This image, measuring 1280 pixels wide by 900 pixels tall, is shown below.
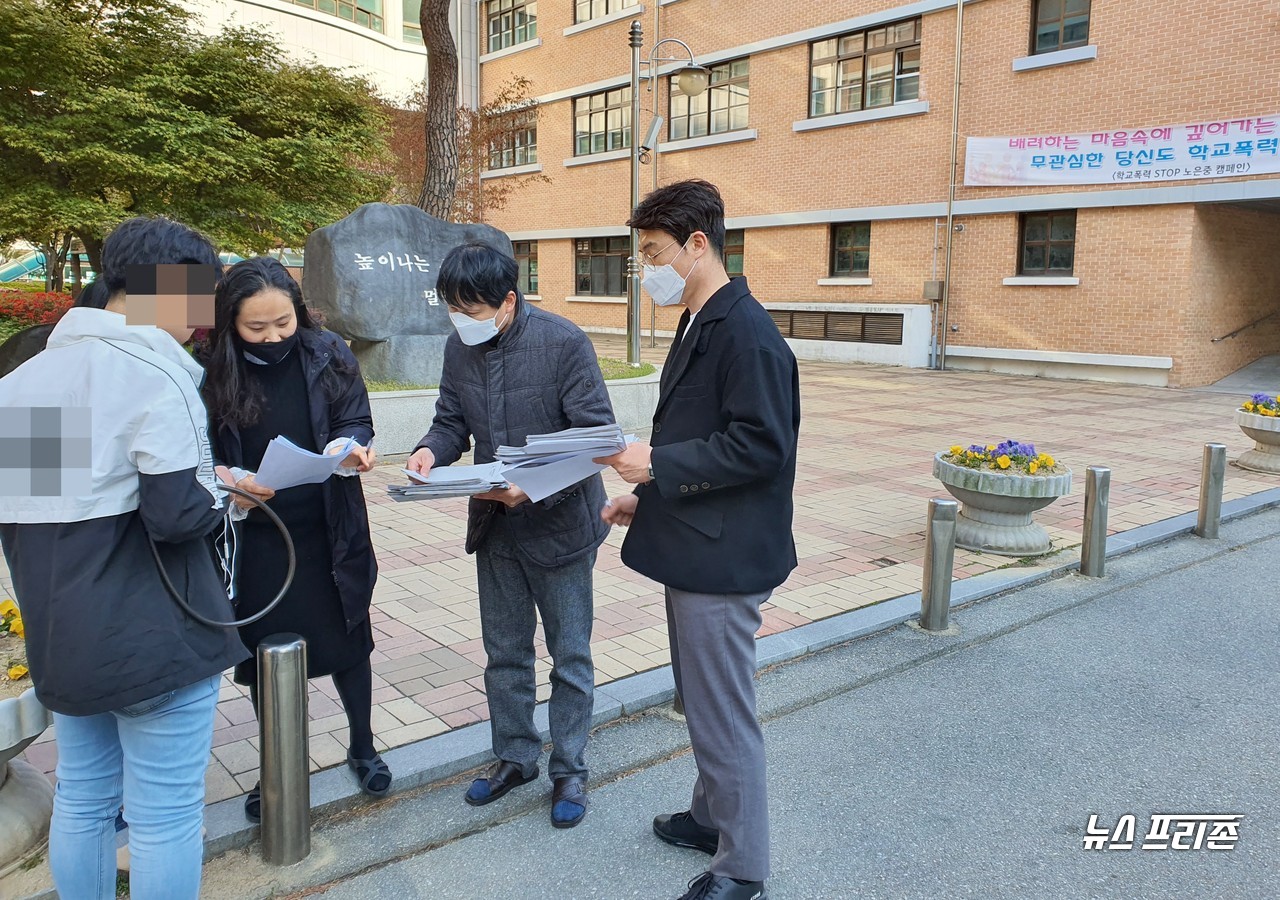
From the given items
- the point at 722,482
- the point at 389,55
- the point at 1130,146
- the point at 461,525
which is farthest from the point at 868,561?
the point at 389,55

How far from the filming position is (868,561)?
6.27 metres

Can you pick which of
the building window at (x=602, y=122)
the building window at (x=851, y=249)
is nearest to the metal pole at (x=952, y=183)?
the building window at (x=851, y=249)

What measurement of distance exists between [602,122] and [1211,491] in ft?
75.2

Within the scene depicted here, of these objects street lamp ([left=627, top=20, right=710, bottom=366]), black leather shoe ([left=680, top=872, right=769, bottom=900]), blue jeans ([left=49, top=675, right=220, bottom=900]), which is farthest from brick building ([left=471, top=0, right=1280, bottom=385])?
blue jeans ([left=49, top=675, right=220, bottom=900])

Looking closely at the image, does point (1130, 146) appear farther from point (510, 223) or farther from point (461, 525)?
point (510, 223)

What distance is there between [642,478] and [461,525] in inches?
185

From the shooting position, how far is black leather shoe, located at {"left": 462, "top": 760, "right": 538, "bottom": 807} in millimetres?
3275

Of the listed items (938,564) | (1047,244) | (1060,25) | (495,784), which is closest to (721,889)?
(495,784)

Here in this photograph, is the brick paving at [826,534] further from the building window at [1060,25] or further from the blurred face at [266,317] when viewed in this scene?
the building window at [1060,25]

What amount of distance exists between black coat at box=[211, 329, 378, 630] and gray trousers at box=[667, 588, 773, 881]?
1061 millimetres

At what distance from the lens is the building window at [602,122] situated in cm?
2627

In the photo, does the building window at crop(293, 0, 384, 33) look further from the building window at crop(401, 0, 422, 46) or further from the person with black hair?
the person with black hair

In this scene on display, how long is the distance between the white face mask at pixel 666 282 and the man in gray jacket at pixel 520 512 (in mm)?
414

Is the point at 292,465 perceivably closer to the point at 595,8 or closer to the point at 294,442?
the point at 294,442
